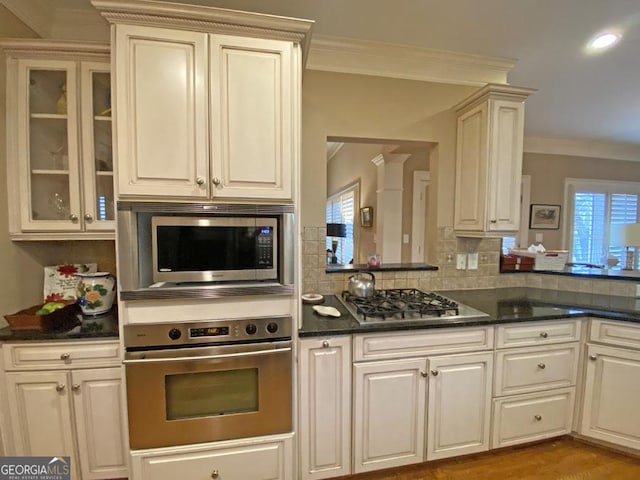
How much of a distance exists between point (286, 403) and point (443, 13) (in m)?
2.52

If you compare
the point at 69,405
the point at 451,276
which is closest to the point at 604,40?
the point at 451,276

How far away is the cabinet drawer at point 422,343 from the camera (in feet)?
5.40

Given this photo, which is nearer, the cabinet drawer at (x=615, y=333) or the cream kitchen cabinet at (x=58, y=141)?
the cream kitchen cabinet at (x=58, y=141)

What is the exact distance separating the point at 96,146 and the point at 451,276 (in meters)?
2.63

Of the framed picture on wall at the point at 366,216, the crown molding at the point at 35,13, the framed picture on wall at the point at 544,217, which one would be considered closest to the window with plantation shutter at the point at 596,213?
the framed picture on wall at the point at 544,217

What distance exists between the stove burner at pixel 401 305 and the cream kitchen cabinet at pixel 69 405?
4.46ft

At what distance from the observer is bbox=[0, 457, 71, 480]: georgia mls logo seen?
151 cm

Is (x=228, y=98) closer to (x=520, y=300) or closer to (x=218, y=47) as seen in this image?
(x=218, y=47)

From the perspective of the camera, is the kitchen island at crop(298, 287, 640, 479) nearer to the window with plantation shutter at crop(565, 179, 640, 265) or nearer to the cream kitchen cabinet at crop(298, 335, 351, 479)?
the cream kitchen cabinet at crop(298, 335, 351, 479)

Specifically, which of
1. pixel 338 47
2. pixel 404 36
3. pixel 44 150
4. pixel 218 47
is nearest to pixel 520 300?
pixel 404 36

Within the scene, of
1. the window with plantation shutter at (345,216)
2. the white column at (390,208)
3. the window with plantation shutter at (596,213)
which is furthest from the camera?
the window with plantation shutter at (345,216)

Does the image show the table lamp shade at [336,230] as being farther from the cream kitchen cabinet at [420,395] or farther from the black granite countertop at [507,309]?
the cream kitchen cabinet at [420,395]

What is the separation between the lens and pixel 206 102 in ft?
4.69

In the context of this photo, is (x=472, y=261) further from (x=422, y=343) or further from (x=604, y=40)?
(x=604, y=40)
